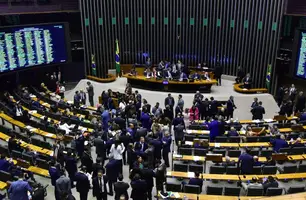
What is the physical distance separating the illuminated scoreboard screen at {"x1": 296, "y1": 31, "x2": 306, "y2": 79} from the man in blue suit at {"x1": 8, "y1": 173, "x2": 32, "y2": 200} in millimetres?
13190

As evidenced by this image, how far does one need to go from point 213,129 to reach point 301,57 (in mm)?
6973

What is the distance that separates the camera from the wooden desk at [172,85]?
58.6ft

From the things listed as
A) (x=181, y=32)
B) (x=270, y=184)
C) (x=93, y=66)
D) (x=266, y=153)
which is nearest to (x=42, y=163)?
(x=270, y=184)

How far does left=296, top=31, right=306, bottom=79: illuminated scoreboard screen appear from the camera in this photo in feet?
50.8

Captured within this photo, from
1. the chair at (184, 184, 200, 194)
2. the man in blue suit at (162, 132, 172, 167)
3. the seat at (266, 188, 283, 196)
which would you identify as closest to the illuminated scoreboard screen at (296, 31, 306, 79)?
the man in blue suit at (162, 132, 172, 167)

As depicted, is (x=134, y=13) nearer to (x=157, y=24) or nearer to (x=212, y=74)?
(x=157, y=24)

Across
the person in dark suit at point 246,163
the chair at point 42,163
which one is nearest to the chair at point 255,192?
the person in dark suit at point 246,163

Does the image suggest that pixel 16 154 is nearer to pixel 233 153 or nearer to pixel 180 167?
pixel 180 167

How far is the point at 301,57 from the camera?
15.7 metres

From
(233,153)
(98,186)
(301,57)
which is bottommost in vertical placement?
(233,153)

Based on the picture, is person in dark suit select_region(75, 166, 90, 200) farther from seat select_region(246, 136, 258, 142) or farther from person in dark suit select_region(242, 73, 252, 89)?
person in dark suit select_region(242, 73, 252, 89)

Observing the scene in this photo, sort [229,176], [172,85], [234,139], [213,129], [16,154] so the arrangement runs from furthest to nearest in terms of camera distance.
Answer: [172,85], [213,129], [234,139], [16,154], [229,176]

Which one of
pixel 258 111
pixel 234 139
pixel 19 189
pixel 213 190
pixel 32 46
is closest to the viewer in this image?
pixel 19 189

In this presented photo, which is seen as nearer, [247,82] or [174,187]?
[174,187]
